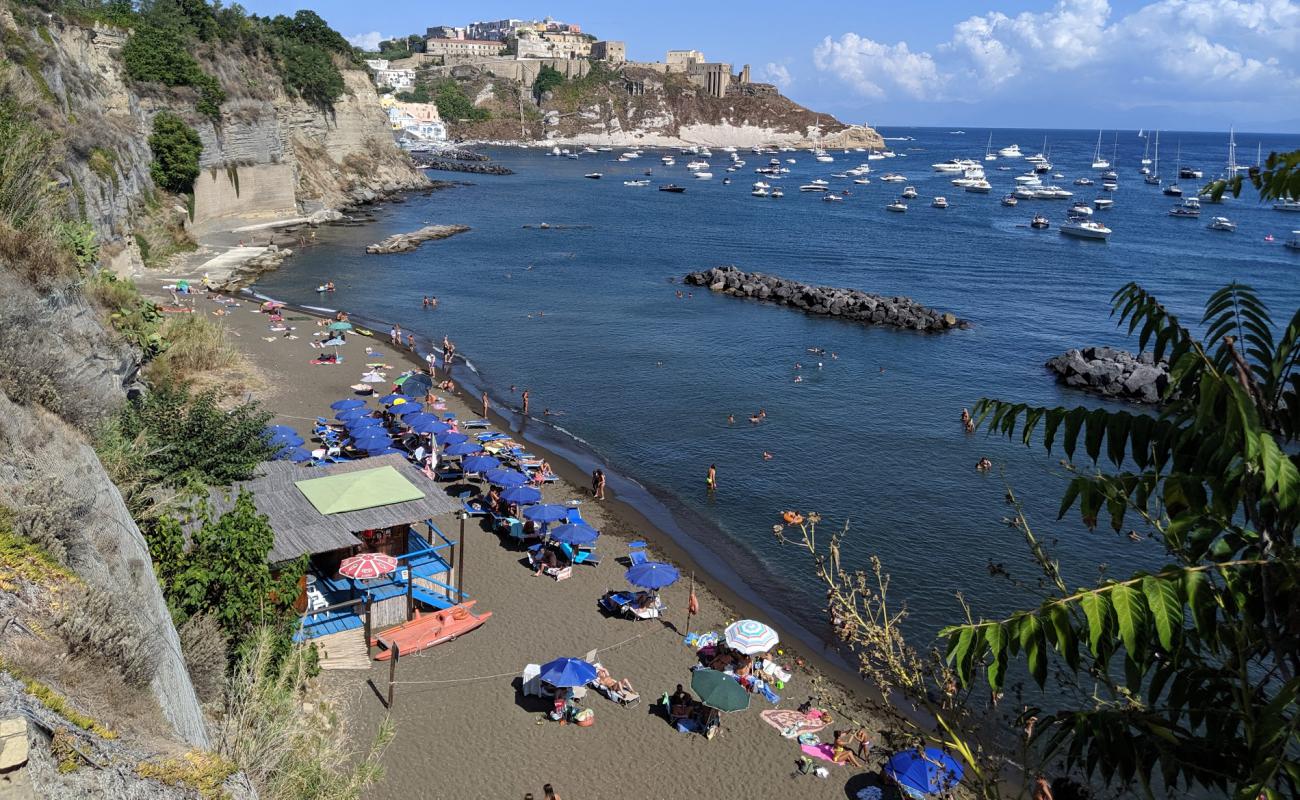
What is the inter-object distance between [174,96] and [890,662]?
68508mm

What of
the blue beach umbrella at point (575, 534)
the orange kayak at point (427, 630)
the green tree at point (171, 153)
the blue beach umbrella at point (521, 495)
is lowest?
the orange kayak at point (427, 630)

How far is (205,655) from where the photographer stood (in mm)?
11492

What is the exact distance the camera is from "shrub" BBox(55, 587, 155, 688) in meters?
7.59

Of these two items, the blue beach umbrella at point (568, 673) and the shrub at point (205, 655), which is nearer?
Answer: the shrub at point (205, 655)

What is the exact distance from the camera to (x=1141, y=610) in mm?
3799

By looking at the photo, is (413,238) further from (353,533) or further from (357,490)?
(353,533)

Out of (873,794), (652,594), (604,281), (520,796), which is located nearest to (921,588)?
(652,594)

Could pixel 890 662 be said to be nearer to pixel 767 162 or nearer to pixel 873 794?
pixel 873 794

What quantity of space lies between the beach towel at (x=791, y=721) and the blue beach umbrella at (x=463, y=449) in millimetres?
13414

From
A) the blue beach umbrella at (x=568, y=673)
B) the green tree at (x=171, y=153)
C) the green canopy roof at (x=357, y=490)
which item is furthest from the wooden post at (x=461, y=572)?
the green tree at (x=171, y=153)

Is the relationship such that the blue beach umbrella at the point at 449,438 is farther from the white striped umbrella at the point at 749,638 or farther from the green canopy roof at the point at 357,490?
the white striped umbrella at the point at 749,638

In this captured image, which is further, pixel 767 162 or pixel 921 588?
pixel 767 162

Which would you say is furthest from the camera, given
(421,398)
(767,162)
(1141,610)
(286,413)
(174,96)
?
(767,162)

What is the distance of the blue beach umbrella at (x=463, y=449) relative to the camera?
27.2 m
